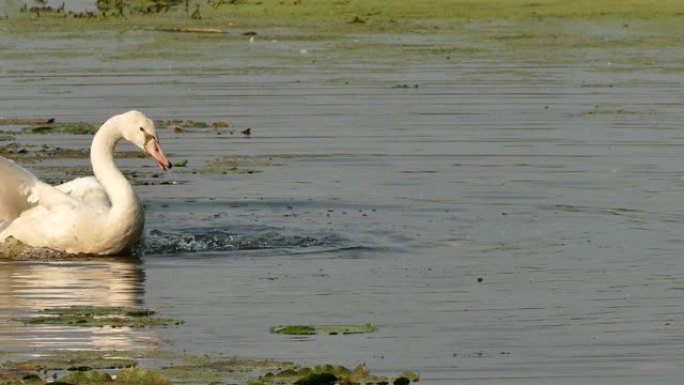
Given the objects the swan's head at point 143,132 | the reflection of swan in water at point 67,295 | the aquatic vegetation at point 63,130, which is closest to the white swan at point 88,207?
the swan's head at point 143,132

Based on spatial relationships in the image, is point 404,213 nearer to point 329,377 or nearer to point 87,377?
point 329,377

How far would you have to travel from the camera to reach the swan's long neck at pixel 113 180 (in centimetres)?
1223

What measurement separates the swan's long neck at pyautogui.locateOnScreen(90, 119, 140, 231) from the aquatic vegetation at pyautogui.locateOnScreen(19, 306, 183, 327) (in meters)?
2.53

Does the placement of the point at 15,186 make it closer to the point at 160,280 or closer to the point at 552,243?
the point at 160,280

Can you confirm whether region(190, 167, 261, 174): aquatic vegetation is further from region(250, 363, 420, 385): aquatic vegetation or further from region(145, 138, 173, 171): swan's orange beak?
region(250, 363, 420, 385): aquatic vegetation

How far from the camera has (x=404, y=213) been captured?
13234 millimetres

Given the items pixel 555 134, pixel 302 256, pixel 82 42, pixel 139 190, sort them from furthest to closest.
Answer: pixel 82 42 < pixel 555 134 < pixel 139 190 < pixel 302 256

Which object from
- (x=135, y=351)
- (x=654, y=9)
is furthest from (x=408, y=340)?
(x=654, y=9)

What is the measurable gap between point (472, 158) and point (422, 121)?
2.57 meters

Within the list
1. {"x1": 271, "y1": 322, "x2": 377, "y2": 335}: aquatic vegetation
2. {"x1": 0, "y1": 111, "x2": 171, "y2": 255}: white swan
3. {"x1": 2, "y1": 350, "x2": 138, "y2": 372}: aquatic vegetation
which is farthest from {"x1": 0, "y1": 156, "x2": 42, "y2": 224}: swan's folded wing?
{"x1": 2, "y1": 350, "x2": 138, "y2": 372}: aquatic vegetation

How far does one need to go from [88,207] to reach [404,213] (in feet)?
7.69

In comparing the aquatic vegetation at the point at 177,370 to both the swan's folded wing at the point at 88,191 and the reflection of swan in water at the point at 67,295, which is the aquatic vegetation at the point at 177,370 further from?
the swan's folded wing at the point at 88,191

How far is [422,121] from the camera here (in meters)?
18.3

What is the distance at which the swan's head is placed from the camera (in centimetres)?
1246
